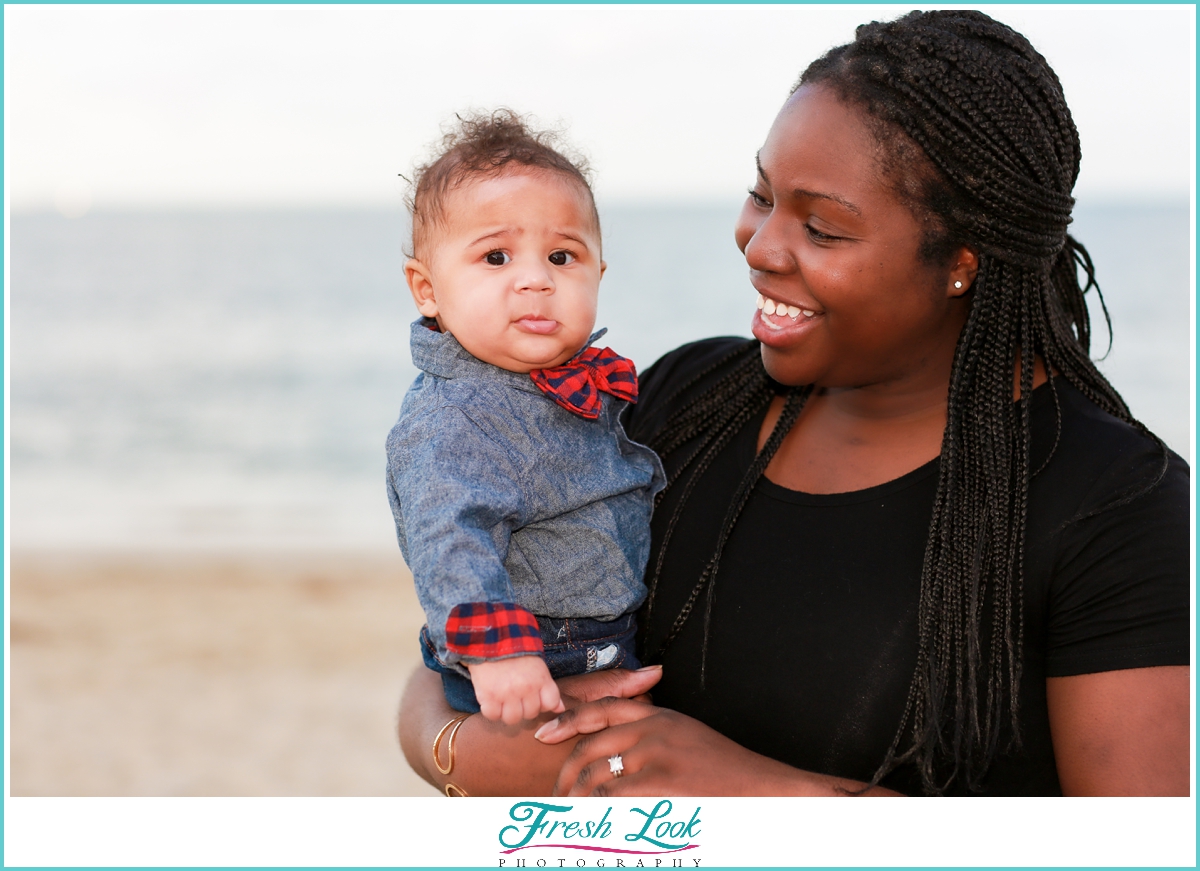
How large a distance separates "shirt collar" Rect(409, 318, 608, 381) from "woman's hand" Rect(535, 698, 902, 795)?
69 centimetres

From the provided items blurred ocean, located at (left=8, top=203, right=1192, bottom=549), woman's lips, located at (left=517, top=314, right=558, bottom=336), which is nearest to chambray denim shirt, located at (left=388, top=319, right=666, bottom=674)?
woman's lips, located at (left=517, top=314, right=558, bottom=336)

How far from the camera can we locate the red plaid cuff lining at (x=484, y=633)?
179 centimetres

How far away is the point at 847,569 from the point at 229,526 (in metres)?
9.13

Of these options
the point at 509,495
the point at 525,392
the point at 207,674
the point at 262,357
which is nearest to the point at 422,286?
the point at 525,392

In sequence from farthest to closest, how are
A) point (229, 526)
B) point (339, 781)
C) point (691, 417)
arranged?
point (229, 526) → point (339, 781) → point (691, 417)

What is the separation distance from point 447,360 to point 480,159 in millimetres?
420

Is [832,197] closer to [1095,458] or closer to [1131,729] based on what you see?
[1095,458]

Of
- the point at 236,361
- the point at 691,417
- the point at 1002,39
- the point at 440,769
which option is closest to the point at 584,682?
the point at 440,769

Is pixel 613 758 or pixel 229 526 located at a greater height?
pixel 613 758

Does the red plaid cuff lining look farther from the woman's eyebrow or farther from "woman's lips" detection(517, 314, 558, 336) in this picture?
the woman's eyebrow

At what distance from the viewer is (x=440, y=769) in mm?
2268

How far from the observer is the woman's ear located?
2.13 metres

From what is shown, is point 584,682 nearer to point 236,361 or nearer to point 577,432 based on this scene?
point 577,432

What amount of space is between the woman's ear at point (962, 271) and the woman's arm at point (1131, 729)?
792mm
